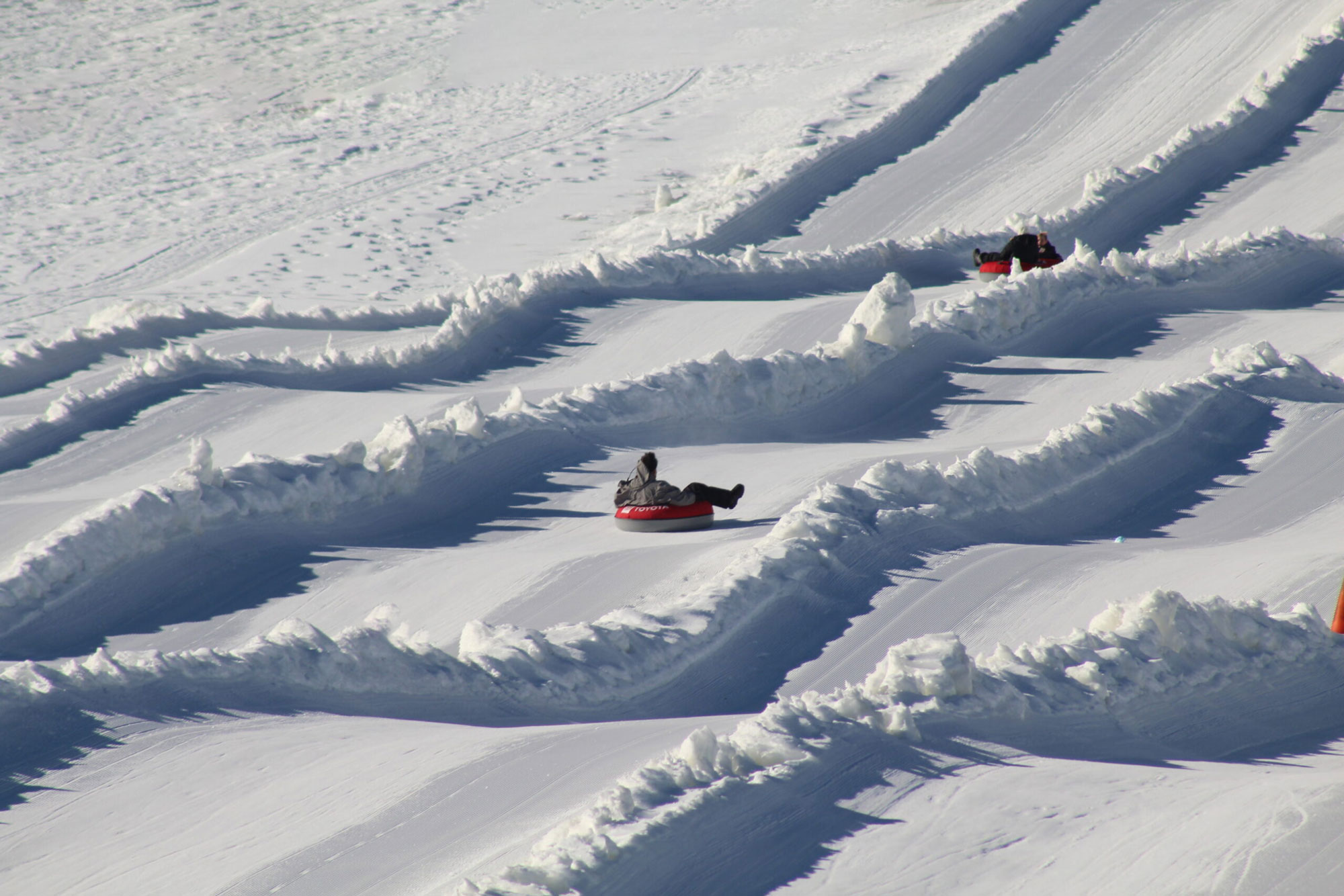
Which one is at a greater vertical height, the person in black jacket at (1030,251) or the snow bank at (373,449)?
the person in black jacket at (1030,251)

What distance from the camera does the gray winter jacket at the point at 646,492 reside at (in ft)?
25.2

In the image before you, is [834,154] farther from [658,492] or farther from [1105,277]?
[658,492]

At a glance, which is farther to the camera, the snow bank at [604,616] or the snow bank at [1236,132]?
the snow bank at [1236,132]

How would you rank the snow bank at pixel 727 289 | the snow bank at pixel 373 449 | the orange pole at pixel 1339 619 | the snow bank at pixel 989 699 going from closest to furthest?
the snow bank at pixel 989 699, the orange pole at pixel 1339 619, the snow bank at pixel 373 449, the snow bank at pixel 727 289

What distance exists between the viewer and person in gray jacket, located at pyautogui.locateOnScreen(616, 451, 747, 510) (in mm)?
7672

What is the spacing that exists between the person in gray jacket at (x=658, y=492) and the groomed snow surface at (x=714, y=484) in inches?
7.6

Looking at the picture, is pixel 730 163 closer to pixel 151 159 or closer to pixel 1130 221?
pixel 1130 221

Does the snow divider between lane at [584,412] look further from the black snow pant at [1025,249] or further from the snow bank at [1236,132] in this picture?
the snow bank at [1236,132]

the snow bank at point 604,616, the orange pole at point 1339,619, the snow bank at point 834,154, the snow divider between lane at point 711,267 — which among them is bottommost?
the orange pole at point 1339,619

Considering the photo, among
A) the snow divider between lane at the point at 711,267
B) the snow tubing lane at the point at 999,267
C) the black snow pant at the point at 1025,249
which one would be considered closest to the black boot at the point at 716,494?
the snow divider between lane at the point at 711,267

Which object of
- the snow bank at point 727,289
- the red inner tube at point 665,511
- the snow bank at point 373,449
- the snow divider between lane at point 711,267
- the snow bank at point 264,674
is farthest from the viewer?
the snow divider between lane at point 711,267

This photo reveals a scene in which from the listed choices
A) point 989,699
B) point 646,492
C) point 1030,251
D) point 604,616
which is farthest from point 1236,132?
point 989,699

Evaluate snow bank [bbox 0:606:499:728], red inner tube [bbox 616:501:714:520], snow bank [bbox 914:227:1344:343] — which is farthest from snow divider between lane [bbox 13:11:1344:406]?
snow bank [bbox 0:606:499:728]

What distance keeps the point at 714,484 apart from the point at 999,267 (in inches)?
234
